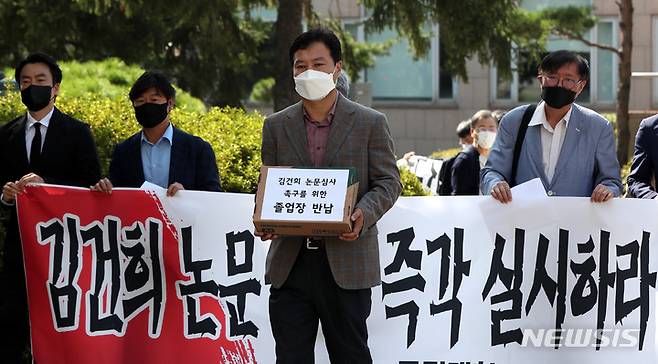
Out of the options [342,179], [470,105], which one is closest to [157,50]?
Answer: [470,105]

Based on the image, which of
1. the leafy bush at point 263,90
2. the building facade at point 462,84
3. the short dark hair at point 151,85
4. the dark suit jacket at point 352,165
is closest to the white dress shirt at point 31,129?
the short dark hair at point 151,85

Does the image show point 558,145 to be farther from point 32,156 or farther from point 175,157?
point 32,156

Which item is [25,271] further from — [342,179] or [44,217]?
[342,179]

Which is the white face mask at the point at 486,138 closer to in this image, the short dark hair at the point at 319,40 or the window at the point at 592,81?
the short dark hair at the point at 319,40

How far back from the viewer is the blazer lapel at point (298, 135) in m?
5.23

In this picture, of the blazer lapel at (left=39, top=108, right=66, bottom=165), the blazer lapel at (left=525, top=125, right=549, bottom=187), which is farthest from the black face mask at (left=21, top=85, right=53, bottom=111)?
the blazer lapel at (left=525, top=125, right=549, bottom=187)

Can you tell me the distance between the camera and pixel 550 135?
6035 mm

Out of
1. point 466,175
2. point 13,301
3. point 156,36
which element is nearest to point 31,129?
point 13,301

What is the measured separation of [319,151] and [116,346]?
6.31ft

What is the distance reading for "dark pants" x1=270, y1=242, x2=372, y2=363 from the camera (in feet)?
16.9

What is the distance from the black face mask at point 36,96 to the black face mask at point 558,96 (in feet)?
8.29

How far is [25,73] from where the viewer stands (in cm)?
626

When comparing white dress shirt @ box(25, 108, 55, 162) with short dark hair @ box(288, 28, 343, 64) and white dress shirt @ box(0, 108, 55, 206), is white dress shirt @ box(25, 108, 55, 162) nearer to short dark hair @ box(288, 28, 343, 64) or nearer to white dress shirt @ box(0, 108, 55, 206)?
white dress shirt @ box(0, 108, 55, 206)

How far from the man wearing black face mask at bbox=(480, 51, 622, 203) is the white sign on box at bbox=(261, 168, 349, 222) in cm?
132
